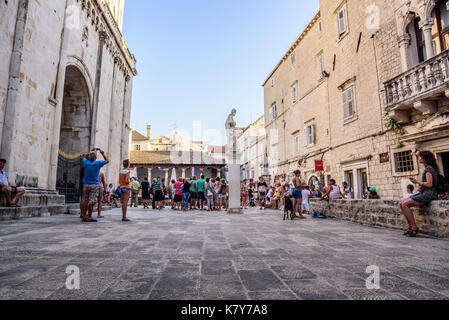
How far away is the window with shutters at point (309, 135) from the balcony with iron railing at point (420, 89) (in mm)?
7303

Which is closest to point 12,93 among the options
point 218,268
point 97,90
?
point 97,90

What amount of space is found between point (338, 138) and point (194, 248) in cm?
1332

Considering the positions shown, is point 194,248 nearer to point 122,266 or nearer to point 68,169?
point 122,266

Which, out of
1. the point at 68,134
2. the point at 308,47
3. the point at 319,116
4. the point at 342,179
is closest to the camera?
the point at 68,134

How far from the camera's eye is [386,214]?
623cm

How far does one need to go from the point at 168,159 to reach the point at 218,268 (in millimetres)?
33984

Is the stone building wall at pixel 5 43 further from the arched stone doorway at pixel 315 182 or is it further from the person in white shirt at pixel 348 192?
the arched stone doorway at pixel 315 182

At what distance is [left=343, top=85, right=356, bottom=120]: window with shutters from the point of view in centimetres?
1356

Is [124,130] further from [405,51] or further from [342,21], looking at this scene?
[405,51]

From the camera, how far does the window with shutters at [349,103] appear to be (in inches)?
534

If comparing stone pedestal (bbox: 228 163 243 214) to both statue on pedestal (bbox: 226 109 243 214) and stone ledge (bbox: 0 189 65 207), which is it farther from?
stone ledge (bbox: 0 189 65 207)

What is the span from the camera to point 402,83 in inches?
390

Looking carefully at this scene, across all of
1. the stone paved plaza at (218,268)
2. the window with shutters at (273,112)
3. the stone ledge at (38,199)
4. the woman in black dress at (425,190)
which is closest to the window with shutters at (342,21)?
the window with shutters at (273,112)

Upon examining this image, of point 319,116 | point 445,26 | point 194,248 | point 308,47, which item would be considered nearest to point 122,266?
point 194,248
